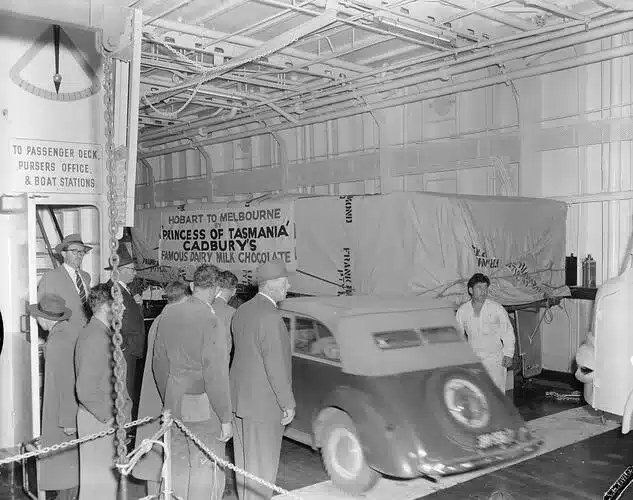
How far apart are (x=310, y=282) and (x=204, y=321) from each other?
504 centimetres

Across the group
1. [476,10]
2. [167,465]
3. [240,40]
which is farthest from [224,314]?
[240,40]

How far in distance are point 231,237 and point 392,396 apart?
6.52 m

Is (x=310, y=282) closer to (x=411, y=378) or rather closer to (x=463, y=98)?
(x=411, y=378)

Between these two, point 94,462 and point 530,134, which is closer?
point 94,462

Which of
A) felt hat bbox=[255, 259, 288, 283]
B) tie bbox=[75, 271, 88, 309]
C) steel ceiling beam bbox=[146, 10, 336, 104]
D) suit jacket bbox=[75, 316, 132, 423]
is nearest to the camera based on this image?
suit jacket bbox=[75, 316, 132, 423]

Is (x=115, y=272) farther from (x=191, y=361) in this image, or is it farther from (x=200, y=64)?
(x=200, y=64)

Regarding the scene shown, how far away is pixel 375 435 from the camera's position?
5742 millimetres

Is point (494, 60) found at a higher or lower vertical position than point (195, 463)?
higher

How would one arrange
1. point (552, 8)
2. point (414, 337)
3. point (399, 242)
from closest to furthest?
point (414, 337), point (399, 242), point (552, 8)

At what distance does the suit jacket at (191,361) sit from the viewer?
516cm

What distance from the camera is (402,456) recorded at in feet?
18.2

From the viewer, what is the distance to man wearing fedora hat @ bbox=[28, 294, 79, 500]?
5500 millimetres

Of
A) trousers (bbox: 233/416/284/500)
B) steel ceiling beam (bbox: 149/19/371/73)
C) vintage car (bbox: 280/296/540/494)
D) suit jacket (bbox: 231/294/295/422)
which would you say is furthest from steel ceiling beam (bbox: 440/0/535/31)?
trousers (bbox: 233/416/284/500)

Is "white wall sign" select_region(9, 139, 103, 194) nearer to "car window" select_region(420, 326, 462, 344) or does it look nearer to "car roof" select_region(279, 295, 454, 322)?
"car roof" select_region(279, 295, 454, 322)
